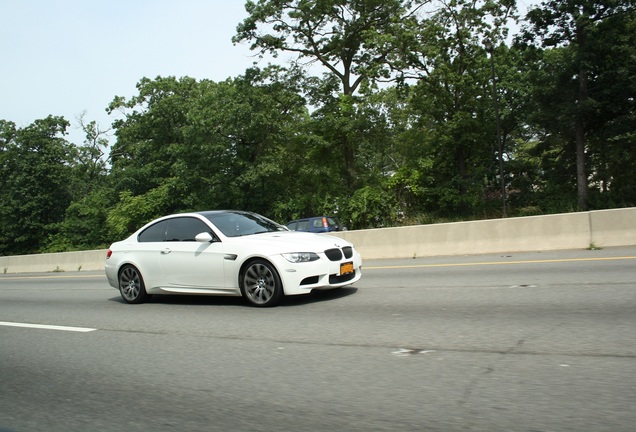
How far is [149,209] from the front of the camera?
47625 mm

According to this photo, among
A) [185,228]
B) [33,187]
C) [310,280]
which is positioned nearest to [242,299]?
[185,228]

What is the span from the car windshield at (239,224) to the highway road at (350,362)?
121 centimetres

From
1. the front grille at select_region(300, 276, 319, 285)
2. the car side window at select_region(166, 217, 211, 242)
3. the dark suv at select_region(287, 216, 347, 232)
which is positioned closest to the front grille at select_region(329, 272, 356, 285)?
the front grille at select_region(300, 276, 319, 285)

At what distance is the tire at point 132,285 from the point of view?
986cm

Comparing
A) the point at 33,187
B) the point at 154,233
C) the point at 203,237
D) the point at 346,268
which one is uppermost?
the point at 33,187

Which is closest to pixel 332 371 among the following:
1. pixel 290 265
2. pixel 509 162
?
pixel 290 265

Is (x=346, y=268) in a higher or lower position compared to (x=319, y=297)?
higher

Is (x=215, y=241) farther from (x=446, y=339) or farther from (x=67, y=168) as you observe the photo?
(x=67, y=168)

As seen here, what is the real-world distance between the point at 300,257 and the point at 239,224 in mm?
1719

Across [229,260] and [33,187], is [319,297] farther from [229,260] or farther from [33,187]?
[33,187]

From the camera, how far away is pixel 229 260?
838cm

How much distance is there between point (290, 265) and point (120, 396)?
11.8 ft

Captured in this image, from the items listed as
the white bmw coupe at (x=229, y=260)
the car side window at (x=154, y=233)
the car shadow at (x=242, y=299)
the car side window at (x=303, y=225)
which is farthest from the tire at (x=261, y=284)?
the car side window at (x=303, y=225)

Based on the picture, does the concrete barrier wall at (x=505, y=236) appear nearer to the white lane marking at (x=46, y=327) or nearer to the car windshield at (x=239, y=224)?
the car windshield at (x=239, y=224)
